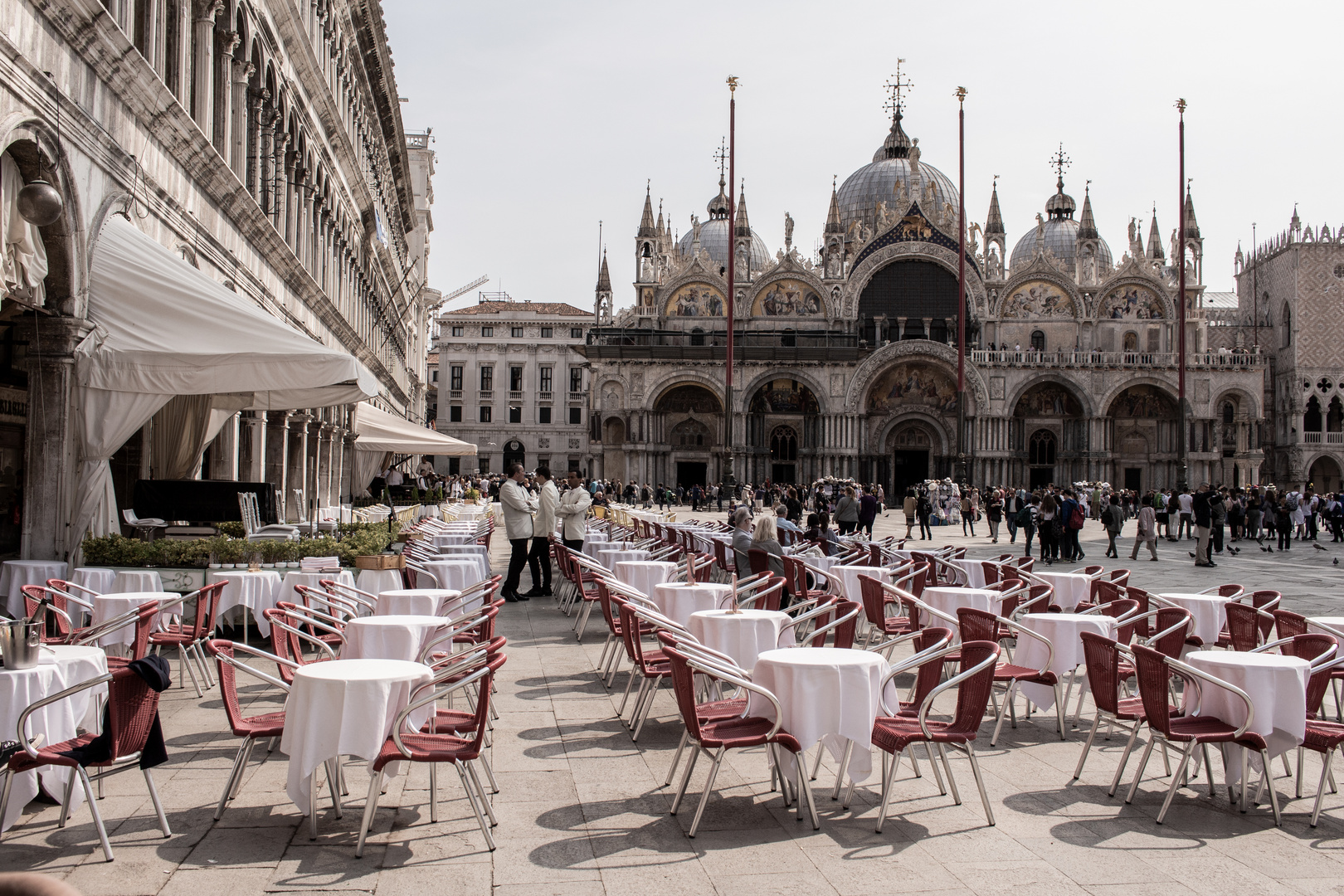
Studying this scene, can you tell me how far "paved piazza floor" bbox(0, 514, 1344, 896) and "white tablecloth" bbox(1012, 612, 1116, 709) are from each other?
72cm

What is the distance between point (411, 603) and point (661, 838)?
3858 mm

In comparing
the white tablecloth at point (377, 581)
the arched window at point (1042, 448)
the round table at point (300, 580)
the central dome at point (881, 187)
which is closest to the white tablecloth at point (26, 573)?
the round table at point (300, 580)

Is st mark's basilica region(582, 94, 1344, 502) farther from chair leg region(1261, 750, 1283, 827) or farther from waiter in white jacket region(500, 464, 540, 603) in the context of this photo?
chair leg region(1261, 750, 1283, 827)

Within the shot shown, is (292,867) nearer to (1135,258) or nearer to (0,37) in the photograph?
(0,37)

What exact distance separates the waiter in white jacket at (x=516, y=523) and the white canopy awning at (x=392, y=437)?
868 cm

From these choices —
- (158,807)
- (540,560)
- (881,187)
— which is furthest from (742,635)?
(881,187)

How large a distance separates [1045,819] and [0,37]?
8.93 m

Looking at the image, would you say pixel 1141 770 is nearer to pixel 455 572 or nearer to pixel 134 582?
pixel 455 572

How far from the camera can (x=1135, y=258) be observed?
180ft

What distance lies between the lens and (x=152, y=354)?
1034cm

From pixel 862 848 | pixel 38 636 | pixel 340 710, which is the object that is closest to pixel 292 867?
pixel 340 710

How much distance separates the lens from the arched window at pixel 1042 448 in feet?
176

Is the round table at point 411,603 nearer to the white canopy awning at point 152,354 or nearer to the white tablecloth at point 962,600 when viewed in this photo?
the white canopy awning at point 152,354

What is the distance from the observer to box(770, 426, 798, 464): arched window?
53.7m
